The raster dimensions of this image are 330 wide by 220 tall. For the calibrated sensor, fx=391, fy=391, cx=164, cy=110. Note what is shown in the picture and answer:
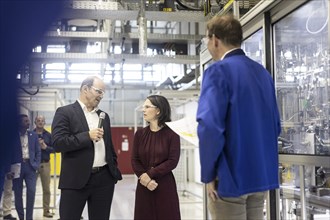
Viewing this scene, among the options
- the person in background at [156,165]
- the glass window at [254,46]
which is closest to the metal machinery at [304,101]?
the glass window at [254,46]

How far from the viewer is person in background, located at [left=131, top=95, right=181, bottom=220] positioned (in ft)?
9.58

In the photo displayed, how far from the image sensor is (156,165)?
2.97 m

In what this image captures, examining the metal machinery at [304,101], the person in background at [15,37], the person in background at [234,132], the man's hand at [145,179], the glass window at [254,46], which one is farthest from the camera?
the glass window at [254,46]

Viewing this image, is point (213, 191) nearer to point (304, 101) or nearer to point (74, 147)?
point (74, 147)

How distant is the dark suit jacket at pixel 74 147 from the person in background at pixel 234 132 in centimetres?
122

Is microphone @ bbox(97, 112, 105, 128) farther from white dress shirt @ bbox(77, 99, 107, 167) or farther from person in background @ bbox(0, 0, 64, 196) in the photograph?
person in background @ bbox(0, 0, 64, 196)

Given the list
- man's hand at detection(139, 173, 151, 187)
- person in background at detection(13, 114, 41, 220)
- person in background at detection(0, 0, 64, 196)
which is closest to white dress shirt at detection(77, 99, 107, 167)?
man's hand at detection(139, 173, 151, 187)

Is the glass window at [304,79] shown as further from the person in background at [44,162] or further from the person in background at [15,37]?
the person in background at [44,162]

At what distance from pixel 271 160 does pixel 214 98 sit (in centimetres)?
40

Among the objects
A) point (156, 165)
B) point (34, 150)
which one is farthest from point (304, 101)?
point (34, 150)

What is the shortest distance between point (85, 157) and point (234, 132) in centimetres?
140

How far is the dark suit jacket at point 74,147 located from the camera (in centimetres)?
267

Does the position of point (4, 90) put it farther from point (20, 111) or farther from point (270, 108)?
point (270, 108)

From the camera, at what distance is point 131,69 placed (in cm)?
1367
